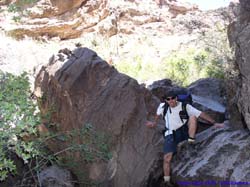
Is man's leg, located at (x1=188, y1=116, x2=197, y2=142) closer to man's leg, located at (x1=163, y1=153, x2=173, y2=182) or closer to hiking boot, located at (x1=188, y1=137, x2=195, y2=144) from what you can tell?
hiking boot, located at (x1=188, y1=137, x2=195, y2=144)

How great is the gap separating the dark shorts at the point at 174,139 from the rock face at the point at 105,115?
1.91 feet

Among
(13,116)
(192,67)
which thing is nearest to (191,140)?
(13,116)

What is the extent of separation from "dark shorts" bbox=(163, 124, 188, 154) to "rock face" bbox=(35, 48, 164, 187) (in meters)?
0.58

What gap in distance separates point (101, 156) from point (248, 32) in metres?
3.33

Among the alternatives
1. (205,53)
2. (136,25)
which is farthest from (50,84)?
(136,25)

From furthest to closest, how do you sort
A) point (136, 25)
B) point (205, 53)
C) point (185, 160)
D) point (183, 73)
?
point (136, 25)
point (205, 53)
point (183, 73)
point (185, 160)

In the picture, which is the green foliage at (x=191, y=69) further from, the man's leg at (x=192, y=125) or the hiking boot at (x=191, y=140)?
the man's leg at (x=192, y=125)

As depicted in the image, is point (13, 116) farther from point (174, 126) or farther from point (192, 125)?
point (192, 125)

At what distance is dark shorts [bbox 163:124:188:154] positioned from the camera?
289 inches

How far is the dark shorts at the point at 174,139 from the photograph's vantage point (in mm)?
7348

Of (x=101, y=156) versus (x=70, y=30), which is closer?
(x=101, y=156)

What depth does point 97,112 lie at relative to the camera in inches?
324

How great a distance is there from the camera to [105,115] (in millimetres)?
8164

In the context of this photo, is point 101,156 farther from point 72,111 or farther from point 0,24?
point 0,24
